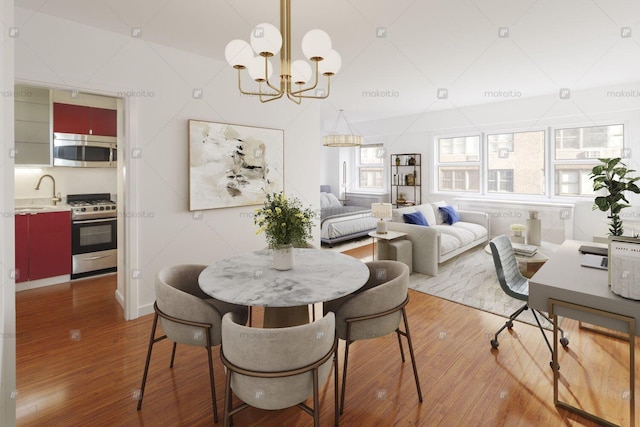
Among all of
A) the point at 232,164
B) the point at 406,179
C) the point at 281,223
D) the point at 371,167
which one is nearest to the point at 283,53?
the point at 281,223

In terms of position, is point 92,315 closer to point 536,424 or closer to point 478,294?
point 536,424

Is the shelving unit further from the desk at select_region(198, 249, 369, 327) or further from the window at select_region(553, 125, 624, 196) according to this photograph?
the desk at select_region(198, 249, 369, 327)

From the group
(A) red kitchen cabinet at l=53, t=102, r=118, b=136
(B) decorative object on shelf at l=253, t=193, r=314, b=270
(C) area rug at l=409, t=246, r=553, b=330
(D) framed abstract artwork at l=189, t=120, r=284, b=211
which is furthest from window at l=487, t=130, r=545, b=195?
(A) red kitchen cabinet at l=53, t=102, r=118, b=136

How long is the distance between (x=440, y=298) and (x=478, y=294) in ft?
1.50

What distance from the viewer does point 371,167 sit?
8664 millimetres

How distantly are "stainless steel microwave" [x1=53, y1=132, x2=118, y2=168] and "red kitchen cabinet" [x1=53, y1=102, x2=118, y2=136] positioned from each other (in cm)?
7

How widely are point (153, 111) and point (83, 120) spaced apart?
206 centimetres

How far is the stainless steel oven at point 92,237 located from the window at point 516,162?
6648mm

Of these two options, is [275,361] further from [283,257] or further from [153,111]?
[153,111]

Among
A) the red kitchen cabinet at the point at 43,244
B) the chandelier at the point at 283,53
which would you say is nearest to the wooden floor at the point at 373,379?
the red kitchen cabinet at the point at 43,244

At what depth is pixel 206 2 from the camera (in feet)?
8.38

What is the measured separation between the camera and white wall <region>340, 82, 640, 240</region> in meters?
5.01

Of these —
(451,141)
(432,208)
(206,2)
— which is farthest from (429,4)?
(451,141)

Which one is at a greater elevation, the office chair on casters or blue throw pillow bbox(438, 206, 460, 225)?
blue throw pillow bbox(438, 206, 460, 225)
